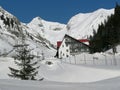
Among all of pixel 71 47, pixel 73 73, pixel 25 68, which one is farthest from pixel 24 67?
pixel 71 47

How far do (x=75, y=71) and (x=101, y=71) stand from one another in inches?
196

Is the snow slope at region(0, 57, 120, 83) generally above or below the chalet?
below

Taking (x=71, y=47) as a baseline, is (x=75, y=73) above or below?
below

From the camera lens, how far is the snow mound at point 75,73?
123 feet

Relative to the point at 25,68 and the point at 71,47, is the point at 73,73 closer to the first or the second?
the point at 25,68

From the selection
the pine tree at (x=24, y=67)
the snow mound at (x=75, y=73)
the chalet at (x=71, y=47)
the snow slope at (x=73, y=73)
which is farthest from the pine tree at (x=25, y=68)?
the chalet at (x=71, y=47)

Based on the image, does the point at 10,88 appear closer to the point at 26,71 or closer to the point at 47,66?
the point at 26,71

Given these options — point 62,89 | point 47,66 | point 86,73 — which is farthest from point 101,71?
point 62,89

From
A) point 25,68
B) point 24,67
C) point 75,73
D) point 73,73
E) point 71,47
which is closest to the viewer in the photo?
point 25,68

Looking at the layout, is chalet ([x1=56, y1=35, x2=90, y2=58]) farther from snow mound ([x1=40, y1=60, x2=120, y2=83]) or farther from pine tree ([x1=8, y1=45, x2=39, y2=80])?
pine tree ([x1=8, y1=45, x2=39, y2=80])

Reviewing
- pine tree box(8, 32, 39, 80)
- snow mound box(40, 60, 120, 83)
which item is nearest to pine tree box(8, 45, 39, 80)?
pine tree box(8, 32, 39, 80)

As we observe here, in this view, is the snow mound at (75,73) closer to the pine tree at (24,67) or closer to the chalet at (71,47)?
the pine tree at (24,67)

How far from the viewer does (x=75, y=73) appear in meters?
42.3

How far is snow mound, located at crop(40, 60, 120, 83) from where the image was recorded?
123ft
